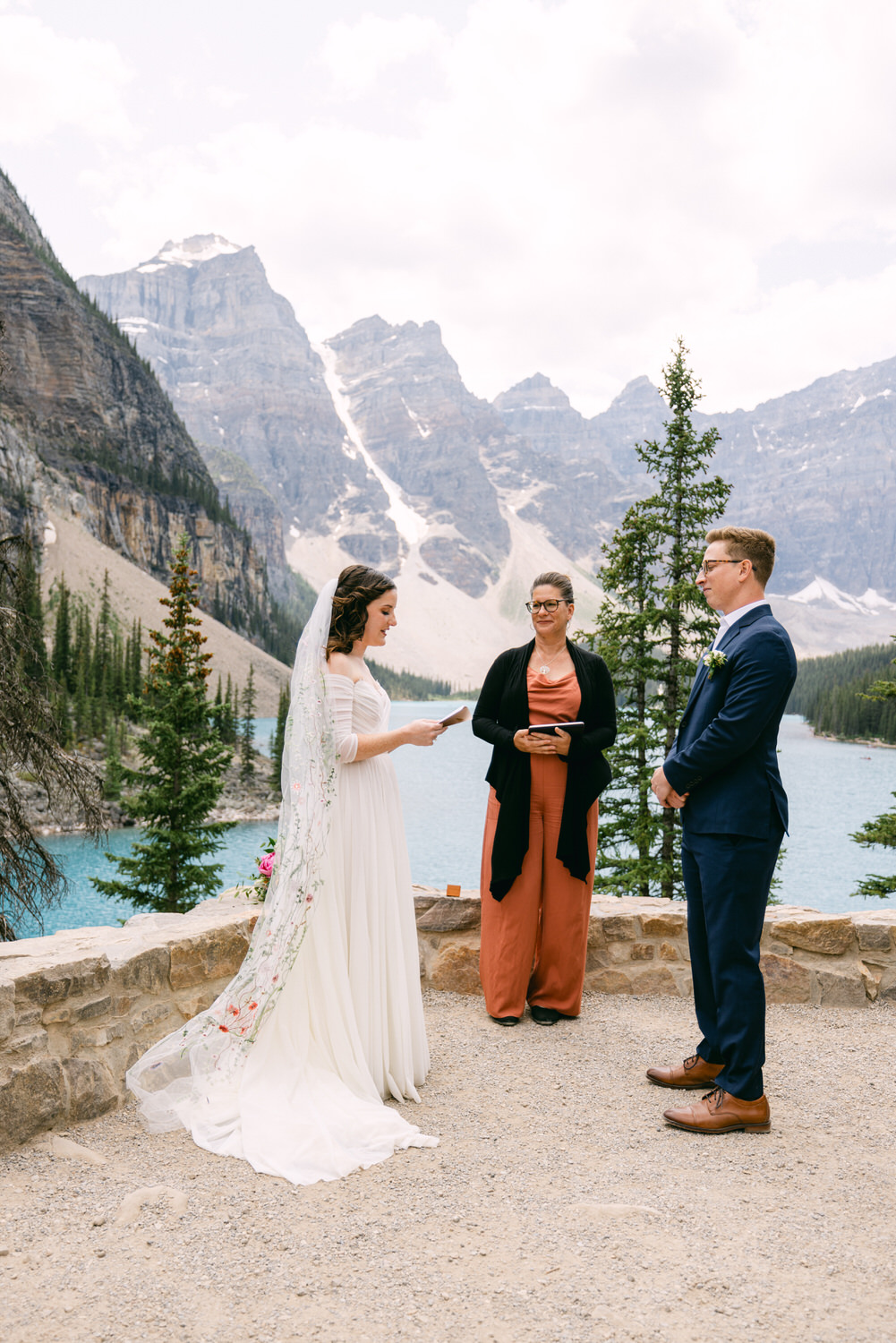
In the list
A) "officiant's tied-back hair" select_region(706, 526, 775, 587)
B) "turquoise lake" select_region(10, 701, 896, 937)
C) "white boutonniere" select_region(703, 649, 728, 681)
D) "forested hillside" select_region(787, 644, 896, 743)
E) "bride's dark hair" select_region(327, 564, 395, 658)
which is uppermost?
"officiant's tied-back hair" select_region(706, 526, 775, 587)

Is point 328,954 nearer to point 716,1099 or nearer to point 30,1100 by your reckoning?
point 30,1100

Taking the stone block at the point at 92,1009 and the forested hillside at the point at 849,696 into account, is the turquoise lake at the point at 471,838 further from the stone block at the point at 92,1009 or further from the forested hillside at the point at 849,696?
the stone block at the point at 92,1009

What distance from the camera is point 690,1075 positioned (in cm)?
342

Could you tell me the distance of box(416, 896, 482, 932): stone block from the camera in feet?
15.1

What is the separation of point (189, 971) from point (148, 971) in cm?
23

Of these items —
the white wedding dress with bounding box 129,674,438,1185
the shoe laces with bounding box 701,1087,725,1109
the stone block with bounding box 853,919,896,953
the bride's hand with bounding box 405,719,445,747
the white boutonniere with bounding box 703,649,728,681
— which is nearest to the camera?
the white wedding dress with bounding box 129,674,438,1185

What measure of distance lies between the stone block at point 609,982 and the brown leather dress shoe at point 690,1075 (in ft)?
3.60

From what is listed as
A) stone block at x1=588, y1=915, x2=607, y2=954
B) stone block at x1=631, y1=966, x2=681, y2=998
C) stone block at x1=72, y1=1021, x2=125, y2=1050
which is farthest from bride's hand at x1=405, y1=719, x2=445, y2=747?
stone block at x1=631, y1=966, x2=681, y2=998

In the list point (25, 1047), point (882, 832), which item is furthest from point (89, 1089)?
point (882, 832)

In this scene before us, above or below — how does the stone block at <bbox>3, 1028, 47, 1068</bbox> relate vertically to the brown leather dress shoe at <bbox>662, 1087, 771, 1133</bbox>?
above

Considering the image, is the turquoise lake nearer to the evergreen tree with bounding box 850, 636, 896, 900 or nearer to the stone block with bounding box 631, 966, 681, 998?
the evergreen tree with bounding box 850, 636, 896, 900

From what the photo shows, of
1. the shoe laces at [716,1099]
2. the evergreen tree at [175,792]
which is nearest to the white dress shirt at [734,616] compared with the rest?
the shoe laces at [716,1099]

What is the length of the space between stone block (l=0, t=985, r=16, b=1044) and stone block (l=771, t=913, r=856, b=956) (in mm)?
3582

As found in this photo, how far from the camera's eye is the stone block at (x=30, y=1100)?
2.71m
